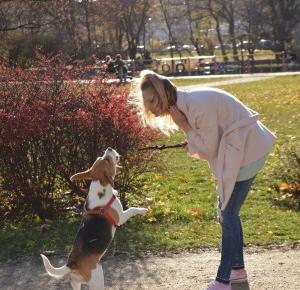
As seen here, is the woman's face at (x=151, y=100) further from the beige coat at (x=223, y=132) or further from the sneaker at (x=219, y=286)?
the sneaker at (x=219, y=286)

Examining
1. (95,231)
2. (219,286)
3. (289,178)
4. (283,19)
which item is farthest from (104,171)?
(283,19)

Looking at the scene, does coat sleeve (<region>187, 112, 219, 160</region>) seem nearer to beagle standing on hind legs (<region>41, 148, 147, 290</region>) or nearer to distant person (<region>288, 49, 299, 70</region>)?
beagle standing on hind legs (<region>41, 148, 147, 290</region>)

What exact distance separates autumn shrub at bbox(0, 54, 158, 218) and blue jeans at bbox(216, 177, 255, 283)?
2.31m

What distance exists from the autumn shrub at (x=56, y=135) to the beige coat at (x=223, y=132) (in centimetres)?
228

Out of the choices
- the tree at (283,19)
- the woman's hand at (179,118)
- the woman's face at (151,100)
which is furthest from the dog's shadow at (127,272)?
the tree at (283,19)

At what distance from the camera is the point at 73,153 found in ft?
23.3

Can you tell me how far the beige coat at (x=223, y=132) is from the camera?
4637 millimetres

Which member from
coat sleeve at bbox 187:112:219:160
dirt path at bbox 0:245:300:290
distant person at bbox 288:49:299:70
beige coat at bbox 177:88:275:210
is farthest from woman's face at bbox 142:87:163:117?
distant person at bbox 288:49:299:70

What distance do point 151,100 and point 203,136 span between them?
488 millimetres

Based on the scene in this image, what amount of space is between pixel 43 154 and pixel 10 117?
605 millimetres

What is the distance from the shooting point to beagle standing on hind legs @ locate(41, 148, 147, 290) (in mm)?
4527

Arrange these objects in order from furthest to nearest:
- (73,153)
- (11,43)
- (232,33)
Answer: (232,33) < (11,43) < (73,153)

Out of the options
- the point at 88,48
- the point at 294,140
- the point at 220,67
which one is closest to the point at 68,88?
the point at 294,140

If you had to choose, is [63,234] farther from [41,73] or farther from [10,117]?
[41,73]
